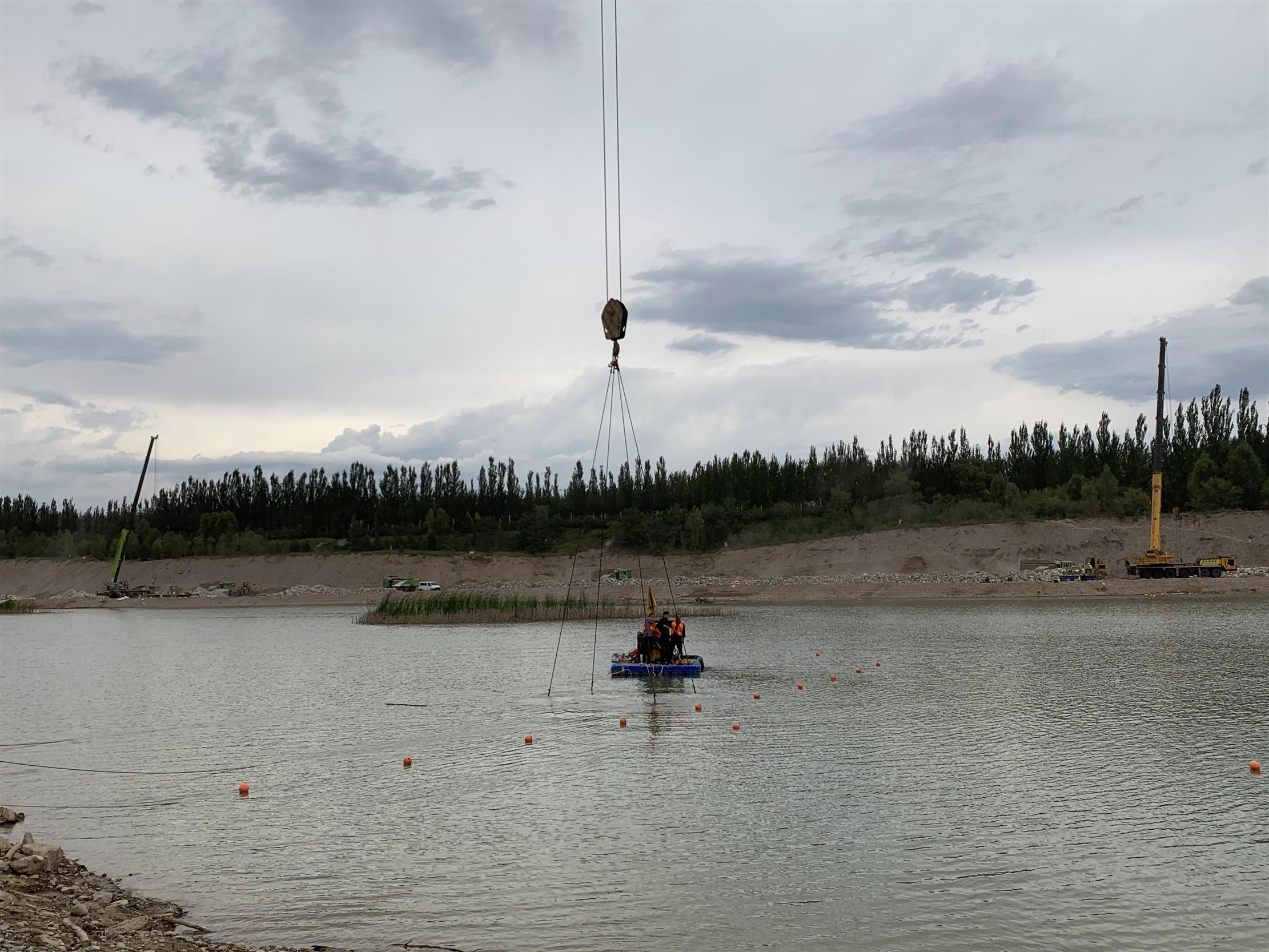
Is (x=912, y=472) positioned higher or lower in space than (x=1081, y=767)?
higher

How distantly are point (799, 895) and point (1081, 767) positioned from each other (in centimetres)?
887

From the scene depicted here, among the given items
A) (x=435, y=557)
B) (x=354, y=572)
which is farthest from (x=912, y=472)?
(x=354, y=572)

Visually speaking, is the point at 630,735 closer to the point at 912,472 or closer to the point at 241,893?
the point at 241,893

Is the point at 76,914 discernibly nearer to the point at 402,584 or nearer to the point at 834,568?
the point at 834,568

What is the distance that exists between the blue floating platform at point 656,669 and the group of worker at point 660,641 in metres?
0.25

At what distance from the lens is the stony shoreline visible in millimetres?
10555

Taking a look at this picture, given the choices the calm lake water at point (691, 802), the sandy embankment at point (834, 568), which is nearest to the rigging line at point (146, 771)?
the calm lake water at point (691, 802)

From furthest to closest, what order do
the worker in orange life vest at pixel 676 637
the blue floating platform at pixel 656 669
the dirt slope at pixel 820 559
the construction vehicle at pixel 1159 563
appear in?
the dirt slope at pixel 820 559
the construction vehicle at pixel 1159 563
the worker in orange life vest at pixel 676 637
the blue floating platform at pixel 656 669

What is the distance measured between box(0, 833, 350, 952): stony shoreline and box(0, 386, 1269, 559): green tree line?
91397 mm

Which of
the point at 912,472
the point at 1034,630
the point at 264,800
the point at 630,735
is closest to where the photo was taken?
the point at 264,800

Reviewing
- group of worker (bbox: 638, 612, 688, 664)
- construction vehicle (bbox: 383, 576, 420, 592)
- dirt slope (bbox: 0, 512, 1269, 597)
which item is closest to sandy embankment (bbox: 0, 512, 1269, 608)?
dirt slope (bbox: 0, 512, 1269, 597)

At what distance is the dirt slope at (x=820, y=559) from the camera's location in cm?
9512

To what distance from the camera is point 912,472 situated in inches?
5030

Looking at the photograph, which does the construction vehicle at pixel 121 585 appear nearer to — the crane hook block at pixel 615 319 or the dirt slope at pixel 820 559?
the dirt slope at pixel 820 559
